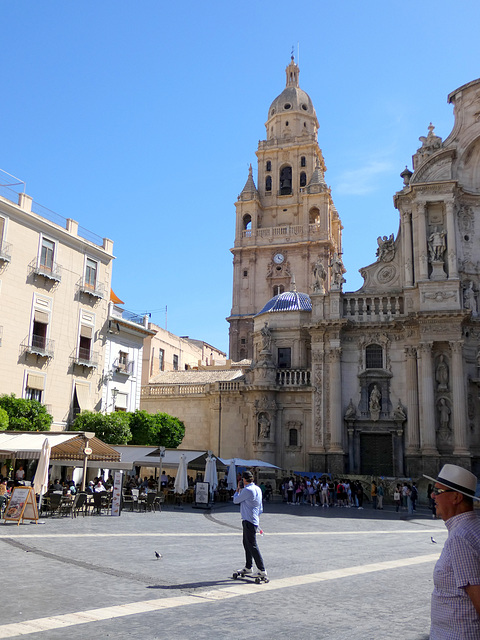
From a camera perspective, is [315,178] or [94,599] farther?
[315,178]

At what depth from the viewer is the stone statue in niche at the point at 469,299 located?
1576 inches

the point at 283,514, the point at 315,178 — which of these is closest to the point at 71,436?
the point at 283,514

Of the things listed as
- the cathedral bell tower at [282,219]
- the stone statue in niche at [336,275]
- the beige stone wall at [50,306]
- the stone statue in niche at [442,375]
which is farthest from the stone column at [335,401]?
→ the cathedral bell tower at [282,219]

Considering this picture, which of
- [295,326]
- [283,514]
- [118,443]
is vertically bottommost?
[283,514]

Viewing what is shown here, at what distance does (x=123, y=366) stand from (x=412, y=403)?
18.8 meters

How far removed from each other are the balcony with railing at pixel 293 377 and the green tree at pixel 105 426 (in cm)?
1281

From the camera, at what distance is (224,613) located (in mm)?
8289

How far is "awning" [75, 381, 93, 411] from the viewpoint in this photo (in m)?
37.1

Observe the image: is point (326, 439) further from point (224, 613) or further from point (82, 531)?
point (224, 613)

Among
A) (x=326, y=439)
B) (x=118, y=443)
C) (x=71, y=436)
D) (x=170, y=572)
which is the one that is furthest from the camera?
(x=326, y=439)

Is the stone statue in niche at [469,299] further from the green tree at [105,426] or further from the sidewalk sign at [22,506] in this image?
the sidewalk sign at [22,506]

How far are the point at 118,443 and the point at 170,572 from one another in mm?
24504

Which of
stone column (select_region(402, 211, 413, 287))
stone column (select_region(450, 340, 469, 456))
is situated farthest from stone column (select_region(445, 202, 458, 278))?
stone column (select_region(450, 340, 469, 456))

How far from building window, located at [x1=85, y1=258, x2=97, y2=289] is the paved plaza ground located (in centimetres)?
2134
